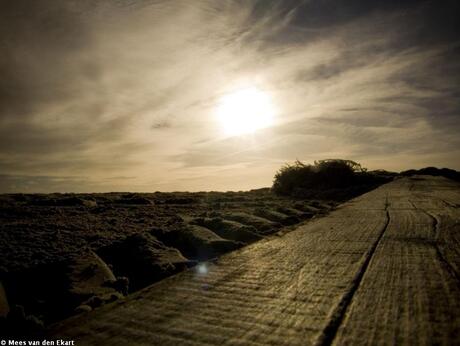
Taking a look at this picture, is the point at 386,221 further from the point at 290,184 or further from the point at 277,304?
the point at 290,184

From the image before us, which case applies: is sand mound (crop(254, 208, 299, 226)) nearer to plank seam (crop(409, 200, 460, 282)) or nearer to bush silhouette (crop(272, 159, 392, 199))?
plank seam (crop(409, 200, 460, 282))

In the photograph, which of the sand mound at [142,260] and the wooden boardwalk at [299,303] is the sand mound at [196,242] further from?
the wooden boardwalk at [299,303]

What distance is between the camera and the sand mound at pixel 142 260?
182 centimetres

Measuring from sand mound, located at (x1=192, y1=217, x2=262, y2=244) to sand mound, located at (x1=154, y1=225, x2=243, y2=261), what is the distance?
0.63ft

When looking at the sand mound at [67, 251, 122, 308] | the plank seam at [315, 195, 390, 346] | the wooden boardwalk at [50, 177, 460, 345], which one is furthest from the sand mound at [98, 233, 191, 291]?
the plank seam at [315, 195, 390, 346]

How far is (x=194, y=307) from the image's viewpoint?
3.23ft

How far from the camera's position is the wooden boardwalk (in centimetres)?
81

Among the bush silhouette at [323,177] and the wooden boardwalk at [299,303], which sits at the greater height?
the bush silhouette at [323,177]

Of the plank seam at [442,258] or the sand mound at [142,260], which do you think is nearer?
the plank seam at [442,258]

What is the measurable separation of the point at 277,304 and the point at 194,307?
24 cm

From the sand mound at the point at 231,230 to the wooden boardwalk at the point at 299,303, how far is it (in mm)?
984

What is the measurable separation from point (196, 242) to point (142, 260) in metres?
0.51

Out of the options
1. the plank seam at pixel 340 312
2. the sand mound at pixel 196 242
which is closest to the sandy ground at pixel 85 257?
the sand mound at pixel 196 242

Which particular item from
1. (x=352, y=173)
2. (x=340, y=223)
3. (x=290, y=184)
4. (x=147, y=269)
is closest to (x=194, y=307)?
(x=147, y=269)
